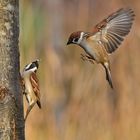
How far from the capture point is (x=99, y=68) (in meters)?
3.41

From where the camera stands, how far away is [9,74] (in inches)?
48.2

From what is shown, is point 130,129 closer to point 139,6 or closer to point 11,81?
point 139,6

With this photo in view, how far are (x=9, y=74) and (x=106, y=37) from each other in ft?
1.77

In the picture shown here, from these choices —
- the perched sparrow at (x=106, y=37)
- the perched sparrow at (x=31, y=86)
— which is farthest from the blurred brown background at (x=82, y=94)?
the perched sparrow at (x=31, y=86)

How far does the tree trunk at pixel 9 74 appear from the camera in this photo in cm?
122

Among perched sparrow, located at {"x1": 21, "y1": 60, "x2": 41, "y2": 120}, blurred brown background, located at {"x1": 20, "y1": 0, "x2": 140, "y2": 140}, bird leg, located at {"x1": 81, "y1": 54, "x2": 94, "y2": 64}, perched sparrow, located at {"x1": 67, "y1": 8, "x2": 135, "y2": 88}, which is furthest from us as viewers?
blurred brown background, located at {"x1": 20, "y1": 0, "x2": 140, "y2": 140}

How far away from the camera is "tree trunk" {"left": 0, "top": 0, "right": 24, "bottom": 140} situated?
122 cm

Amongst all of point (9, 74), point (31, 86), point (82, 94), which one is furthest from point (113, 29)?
point (82, 94)

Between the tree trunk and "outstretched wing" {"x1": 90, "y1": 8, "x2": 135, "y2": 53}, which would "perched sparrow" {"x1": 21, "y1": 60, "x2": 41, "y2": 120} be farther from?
"outstretched wing" {"x1": 90, "y1": 8, "x2": 135, "y2": 53}

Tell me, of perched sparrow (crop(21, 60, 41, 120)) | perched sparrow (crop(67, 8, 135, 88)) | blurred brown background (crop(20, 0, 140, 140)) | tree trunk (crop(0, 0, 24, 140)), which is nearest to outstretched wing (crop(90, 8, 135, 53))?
perched sparrow (crop(67, 8, 135, 88))

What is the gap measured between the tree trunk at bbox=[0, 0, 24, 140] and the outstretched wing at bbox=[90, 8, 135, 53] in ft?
1.46

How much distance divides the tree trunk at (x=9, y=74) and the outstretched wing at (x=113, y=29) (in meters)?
0.44

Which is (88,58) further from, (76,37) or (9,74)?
(9,74)

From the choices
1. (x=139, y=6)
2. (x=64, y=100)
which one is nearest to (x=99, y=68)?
(x=64, y=100)
